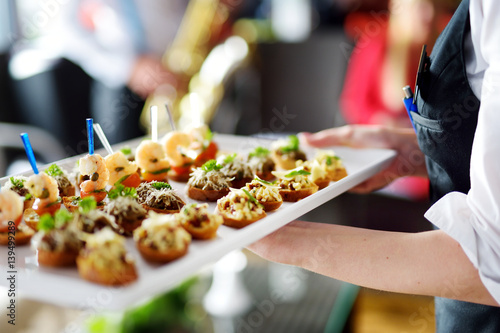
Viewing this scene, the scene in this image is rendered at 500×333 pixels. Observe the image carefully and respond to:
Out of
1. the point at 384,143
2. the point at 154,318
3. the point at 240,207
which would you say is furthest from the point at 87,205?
the point at 154,318

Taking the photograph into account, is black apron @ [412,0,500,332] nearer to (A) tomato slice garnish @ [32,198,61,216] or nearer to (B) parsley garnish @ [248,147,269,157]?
(B) parsley garnish @ [248,147,269,157]

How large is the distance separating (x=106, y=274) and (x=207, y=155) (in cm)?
120

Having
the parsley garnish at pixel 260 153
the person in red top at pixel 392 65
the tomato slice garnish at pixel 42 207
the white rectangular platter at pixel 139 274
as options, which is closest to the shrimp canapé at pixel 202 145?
the parsley garnish at pixel 260 153

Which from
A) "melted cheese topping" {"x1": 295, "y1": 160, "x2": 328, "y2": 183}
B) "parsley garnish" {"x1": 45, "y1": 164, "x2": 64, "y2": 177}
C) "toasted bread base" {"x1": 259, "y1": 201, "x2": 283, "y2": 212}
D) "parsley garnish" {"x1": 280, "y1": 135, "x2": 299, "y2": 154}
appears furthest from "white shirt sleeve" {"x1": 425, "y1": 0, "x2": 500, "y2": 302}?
"parsley garnish" {"x1": 45, "y1": 164, "x2": 64, "y2": 177}

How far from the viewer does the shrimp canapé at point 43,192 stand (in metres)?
1.39

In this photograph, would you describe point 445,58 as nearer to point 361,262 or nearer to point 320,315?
point 361,262

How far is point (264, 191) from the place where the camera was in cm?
164

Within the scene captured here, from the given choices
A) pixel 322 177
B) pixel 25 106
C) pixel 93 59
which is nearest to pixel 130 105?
pixel 93 59

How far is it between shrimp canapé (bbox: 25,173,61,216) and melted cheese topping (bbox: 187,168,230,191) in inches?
19.6

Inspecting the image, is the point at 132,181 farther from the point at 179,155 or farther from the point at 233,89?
the point at 233,89

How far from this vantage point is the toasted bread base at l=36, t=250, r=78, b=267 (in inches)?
45.1

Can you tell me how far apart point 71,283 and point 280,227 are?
0.63 m

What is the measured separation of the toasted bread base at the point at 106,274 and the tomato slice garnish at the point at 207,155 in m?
1.04

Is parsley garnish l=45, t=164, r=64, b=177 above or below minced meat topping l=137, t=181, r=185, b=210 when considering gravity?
above
